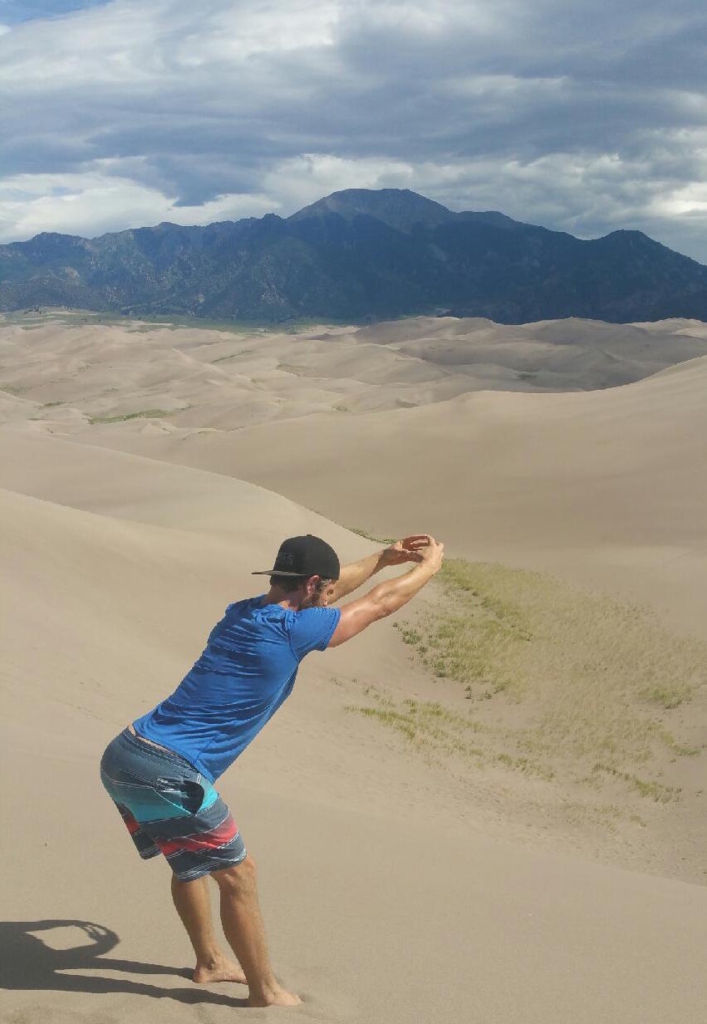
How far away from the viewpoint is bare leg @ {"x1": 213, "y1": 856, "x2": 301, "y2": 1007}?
3758 mm

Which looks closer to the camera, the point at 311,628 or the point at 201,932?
the point at 311,628

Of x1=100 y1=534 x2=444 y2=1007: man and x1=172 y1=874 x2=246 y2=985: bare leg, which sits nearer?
x1=100 y1=534 x2=444 y2=1007: man

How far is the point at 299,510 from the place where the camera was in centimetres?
2450

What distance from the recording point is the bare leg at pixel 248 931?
3758 millimetres

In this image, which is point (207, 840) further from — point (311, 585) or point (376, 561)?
point (376, 561)

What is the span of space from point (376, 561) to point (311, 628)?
0.99m

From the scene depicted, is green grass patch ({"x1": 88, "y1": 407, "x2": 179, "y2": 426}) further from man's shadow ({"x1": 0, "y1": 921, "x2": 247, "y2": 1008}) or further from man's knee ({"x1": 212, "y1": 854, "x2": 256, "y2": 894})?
man's knee ({"x1": 212, "y1": 854, "x2": 256, "y2": 894})

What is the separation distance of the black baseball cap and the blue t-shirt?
0.46 feet

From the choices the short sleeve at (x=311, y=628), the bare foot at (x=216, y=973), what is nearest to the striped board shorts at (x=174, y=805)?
the bare foot at (x=216, y=973)

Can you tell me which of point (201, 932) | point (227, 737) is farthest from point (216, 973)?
point (227, 737)

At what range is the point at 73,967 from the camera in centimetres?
399

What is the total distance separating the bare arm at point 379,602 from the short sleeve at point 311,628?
41 mm

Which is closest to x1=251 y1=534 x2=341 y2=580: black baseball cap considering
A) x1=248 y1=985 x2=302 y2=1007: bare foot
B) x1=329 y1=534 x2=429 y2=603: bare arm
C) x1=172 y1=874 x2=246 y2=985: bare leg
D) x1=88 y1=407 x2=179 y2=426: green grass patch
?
x1=329 y1=534 x2=429 y2=603: bare arm

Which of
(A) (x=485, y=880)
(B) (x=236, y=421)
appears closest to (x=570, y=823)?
(A) (x=485, y=880)
